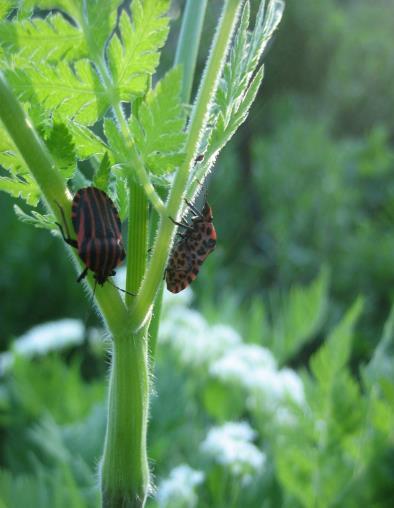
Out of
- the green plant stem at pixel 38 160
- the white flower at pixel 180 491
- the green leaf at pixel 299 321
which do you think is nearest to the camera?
the green plant stem at pixel 38 160

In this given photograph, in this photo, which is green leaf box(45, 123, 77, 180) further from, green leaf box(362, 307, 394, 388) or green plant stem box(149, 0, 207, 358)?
green leaf box(362, 307, 394, 388)

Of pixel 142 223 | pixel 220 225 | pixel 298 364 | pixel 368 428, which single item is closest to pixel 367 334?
pixel 298 364

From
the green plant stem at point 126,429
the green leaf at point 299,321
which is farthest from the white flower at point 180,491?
the green plant stem at point 126,429

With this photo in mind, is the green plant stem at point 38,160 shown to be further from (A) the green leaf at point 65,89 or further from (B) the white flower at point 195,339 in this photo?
(B) the white flower at point 195,339

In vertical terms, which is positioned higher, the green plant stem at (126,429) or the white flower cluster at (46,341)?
the white flower cluster at (46,341)

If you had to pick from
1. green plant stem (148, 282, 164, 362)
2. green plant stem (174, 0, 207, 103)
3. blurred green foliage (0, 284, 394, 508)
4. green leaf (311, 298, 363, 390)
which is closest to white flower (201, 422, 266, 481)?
blurred green foliage (0, 284, 394, 508)

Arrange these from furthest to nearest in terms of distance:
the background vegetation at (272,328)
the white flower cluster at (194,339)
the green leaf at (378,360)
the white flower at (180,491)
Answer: the white flower cluster at (194,339)
the background vegetation at (272,328)
the white flower at (180,491)
the green leaf at (378,360)

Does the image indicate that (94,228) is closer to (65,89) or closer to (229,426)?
(65,89)

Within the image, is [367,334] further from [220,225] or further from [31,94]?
[31,94]
